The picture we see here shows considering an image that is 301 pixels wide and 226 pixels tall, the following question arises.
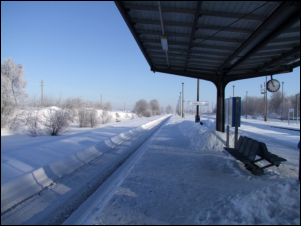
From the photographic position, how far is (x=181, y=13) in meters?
5.05

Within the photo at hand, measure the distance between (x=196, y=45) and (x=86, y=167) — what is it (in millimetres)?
6082

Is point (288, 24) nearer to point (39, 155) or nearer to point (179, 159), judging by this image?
point (179, 159)

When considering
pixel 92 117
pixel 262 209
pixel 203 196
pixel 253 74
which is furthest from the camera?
pixel 92 117

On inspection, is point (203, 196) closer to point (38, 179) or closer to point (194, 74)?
point (38, 179)

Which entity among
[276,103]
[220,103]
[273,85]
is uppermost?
[276,103]

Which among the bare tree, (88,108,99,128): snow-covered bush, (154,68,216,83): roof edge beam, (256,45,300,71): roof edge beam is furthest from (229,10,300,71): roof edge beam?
the bare tree

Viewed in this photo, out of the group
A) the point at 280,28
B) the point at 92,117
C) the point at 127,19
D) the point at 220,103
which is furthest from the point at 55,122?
the point at 280,28

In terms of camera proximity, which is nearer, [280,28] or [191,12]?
[191,12]

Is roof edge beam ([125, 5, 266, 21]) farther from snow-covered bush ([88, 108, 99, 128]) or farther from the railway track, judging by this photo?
snow-covered bush ([88, 108, 99, 128])

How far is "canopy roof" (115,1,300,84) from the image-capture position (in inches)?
182

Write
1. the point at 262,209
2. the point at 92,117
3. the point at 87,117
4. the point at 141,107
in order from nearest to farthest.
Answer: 1. the point at 262,209
2. the point at 87,117
3. the point at 92,117
4. the point at 141,107

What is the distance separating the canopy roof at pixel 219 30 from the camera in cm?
462

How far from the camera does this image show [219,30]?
227 inches

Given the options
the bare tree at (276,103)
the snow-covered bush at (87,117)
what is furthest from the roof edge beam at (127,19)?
the bare tree at (276,103)
